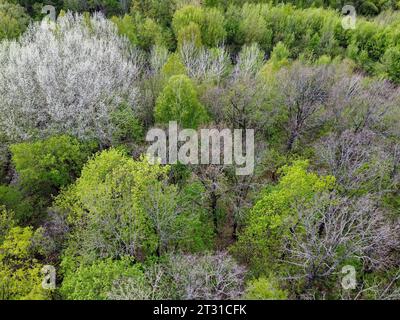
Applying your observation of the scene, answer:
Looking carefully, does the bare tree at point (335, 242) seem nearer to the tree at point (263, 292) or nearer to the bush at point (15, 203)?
the tree at point (263, 292)

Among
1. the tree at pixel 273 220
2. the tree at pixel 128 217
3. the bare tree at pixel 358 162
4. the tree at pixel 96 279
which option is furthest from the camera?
the bare tree at pixel 358 162

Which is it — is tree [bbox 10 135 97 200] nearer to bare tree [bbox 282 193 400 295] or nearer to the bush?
the bush

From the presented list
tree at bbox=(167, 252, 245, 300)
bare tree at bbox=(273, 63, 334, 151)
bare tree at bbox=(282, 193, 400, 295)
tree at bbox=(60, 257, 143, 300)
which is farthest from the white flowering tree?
bare tree at bbox=(282, 193, 400, 295)

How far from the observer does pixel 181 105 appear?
35.8m

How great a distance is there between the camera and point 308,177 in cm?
2825

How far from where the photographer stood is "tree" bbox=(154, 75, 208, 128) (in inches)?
1394

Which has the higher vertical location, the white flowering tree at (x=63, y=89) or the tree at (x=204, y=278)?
the white flowering tree at (x=63, y=89)

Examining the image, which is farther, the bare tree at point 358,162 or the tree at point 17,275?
the bare tree at point 358,162

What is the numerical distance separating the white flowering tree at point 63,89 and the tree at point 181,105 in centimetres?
407

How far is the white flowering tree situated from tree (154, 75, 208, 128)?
4.07 metres

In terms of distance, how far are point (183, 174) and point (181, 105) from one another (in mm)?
7286

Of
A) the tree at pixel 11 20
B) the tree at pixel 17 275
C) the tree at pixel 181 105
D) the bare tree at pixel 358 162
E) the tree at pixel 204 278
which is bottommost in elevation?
the tree at pixel 17 275

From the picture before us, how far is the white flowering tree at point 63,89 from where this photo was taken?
117ft

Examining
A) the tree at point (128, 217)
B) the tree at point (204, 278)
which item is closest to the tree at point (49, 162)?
the tree at point (128, 217)
